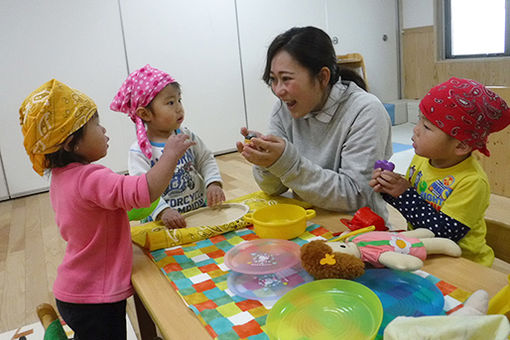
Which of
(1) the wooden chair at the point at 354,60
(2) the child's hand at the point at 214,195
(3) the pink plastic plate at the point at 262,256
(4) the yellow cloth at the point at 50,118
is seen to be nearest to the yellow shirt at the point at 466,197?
(3) the pink plastic plate at the point at 262,256

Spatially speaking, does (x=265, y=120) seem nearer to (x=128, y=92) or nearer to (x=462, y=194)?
(x=128, y=92)

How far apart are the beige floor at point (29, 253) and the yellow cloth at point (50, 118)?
3.84ft

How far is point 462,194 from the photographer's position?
93cm

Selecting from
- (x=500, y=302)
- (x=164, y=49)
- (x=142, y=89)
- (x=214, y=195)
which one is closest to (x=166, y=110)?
(x=142, y=89)

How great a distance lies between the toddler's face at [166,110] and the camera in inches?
56.7

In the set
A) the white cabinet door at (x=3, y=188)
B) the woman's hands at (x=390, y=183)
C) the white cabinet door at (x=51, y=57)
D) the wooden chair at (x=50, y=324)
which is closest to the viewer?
the wooden chair at (x=50, y=324)

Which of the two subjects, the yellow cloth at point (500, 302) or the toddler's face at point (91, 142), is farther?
the toddler's face at point (91, 142)

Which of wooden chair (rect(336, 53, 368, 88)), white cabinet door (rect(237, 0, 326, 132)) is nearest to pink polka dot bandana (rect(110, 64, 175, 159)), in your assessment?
white cabinet door (rect(237, 0, 326, 132))

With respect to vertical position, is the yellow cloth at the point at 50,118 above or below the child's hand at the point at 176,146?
above

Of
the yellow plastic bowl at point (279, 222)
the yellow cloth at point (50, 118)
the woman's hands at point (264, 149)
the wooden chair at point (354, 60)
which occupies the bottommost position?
the yellow plastic bowl at point (279, 222)

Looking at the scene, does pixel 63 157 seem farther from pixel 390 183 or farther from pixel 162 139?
pixel 390 183

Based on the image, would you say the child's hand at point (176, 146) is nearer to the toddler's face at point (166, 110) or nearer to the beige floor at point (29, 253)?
the toddler's face at point (166, 110)

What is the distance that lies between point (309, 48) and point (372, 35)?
4.24 metres

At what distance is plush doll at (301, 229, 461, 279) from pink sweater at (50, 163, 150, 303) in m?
0.37
